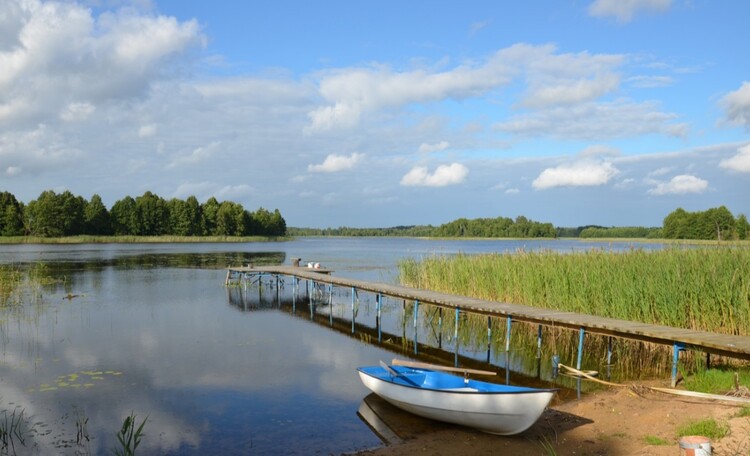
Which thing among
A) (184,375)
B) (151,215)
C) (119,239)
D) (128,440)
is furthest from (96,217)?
(128,440)

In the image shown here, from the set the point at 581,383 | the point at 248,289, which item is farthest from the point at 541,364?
the point at 248,289

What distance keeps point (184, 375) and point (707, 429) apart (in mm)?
9794

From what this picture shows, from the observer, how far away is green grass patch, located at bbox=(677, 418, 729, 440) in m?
6.66

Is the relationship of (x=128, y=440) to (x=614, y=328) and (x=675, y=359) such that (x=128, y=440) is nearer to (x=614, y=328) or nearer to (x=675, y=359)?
(x=614, y=328)

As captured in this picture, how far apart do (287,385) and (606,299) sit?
24.9 ft

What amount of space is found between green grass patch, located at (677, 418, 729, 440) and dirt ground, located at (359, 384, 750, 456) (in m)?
0.09

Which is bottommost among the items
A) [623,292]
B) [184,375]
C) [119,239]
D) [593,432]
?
[184,375]

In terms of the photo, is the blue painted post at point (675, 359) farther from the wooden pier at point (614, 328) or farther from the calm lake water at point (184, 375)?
the calm lake water at point (184, 375)

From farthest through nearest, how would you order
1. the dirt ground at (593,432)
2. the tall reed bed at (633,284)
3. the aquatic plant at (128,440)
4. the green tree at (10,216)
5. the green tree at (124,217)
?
the green tree at (124,217) → the green tree at (10,216) → the tall reed bed at (633,284) → the dirt ground at (593,432) → the aquatic plant at (128,440)

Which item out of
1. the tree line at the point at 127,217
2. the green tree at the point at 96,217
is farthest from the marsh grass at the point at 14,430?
the green tree at the point at 96,217

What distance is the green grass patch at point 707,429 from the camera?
21.8 feet

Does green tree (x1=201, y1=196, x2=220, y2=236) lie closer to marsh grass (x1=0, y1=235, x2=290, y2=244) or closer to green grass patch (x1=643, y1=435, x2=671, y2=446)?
marsh grass (x1=0, y1=235, x2=290, y2=244)

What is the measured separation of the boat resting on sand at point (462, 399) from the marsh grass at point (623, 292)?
4.78 m

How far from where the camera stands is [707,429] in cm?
680
